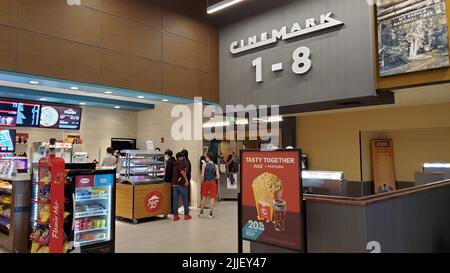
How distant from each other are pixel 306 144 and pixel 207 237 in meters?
4.15

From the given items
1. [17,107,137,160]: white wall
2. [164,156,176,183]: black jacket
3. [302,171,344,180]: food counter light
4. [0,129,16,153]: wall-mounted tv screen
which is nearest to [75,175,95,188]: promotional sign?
[302,171,344,180]: food counter light

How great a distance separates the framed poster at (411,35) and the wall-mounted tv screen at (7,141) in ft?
30.6

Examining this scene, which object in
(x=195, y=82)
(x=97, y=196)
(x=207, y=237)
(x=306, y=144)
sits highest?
(x=195, y=82)

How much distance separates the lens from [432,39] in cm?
519

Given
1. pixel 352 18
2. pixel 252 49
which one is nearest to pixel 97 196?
pixel 252 49

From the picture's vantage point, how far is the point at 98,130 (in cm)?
1112

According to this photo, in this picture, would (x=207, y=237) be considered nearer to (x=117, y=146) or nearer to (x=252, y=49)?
(x=252, y=49)

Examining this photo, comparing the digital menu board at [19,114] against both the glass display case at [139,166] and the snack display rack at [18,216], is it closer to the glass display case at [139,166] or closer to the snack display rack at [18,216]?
the glass display case at [139,166]

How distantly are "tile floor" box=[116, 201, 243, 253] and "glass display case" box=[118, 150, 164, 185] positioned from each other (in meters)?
1.00

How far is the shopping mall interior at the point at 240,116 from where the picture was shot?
3443mm

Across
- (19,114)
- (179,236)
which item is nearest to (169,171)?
(179,236)

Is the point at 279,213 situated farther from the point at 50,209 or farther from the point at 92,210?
the point at 50,209

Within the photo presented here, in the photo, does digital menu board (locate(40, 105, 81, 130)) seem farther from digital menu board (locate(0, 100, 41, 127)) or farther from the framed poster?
the framed poster
